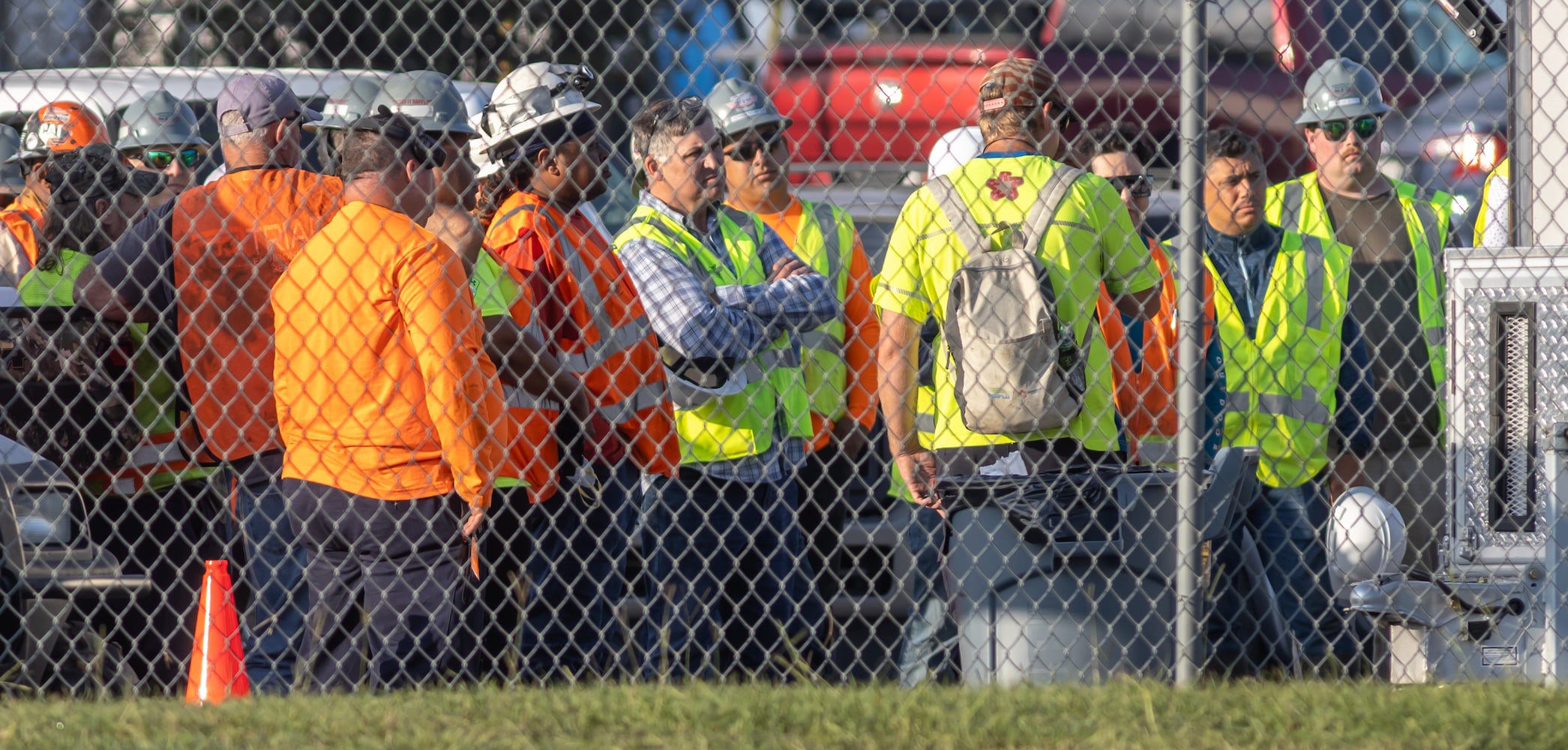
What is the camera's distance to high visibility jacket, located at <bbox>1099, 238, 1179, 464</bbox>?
477 cm

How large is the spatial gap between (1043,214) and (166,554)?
8.58 feet

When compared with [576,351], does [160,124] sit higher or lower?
lower

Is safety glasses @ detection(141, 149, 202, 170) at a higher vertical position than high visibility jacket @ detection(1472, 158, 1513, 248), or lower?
lower

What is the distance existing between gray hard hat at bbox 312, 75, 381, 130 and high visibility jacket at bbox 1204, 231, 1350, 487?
256cm

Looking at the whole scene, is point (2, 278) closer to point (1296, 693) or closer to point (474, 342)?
point (474, 342)

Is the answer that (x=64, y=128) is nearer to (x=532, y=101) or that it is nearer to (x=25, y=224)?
(x=25, y=224)

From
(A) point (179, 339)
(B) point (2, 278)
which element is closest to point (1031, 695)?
(A) point (179, 339)

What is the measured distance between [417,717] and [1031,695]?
1.35 metres

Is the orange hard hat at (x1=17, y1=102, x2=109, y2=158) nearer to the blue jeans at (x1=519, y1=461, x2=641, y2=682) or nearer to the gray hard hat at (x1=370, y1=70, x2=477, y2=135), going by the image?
the gray hard hat at (x1=370, y1=70, x2=477, y2=135)

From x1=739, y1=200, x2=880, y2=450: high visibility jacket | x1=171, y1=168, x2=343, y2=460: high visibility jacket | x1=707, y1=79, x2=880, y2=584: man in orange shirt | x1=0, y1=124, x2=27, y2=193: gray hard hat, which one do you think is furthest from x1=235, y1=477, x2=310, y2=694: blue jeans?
x1=0, y1=124, x2=27, y2=193: gray hard hat

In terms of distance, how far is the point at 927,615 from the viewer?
484 cm

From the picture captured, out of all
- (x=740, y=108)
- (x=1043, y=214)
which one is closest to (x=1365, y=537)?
(x=1043, y=214)

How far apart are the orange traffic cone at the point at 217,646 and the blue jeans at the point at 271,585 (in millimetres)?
68

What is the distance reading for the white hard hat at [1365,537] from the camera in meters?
4.46
